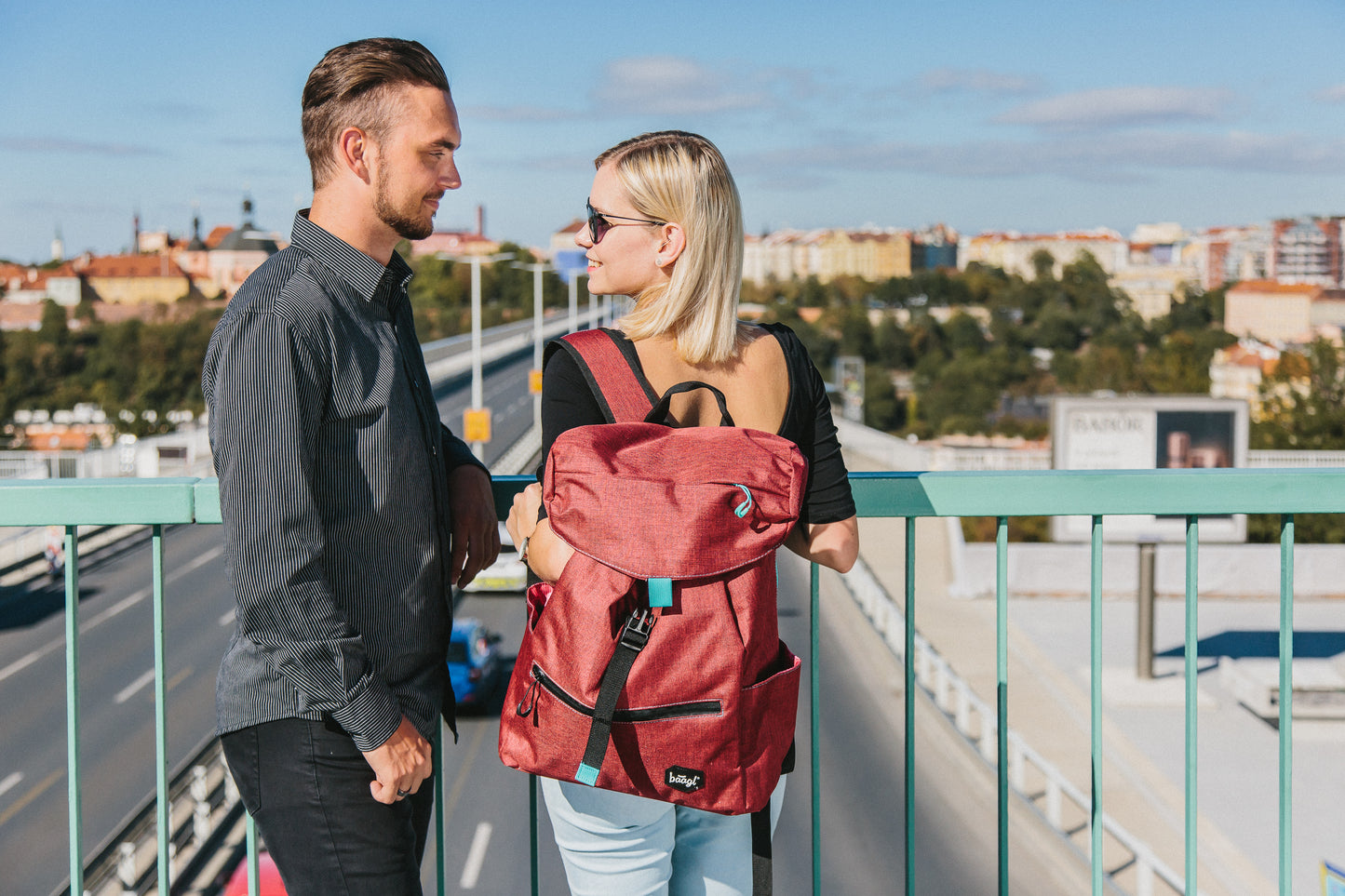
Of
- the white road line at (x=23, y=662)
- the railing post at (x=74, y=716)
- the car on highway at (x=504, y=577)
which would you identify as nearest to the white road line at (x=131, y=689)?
the white road line at (x=23, y=662)

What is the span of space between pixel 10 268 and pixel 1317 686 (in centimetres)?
14898

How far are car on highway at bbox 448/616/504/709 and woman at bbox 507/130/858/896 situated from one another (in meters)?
16.0

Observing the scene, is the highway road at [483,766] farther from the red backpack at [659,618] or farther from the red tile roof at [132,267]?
the red tile roof at [132,267]

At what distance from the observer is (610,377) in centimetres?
168

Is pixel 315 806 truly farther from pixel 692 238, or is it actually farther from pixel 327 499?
pixel 692 238

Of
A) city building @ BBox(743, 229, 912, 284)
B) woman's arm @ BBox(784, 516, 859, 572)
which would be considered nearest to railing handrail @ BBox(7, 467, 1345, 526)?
woman's arm @ BBox(784, 516, 859, 572)

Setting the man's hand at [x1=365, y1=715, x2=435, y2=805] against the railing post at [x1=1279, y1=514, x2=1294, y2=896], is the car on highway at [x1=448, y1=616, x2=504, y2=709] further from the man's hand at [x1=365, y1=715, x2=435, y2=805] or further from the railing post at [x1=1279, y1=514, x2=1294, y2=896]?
the man's hand at [x1=365, y1=715, x2=435, y2=805]

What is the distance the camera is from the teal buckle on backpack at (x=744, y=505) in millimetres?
1589

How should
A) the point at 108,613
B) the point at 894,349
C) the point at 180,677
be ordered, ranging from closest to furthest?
1. the point at 180,677
2. the point at 108,613
3. the point at 894,349

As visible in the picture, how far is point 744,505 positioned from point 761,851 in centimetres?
60

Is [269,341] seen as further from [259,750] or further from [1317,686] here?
[1317,686]

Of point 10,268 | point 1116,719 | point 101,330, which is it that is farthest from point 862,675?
point 10,268

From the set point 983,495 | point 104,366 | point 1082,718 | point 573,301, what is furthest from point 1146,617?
point 104,366

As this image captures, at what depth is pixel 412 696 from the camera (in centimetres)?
181
